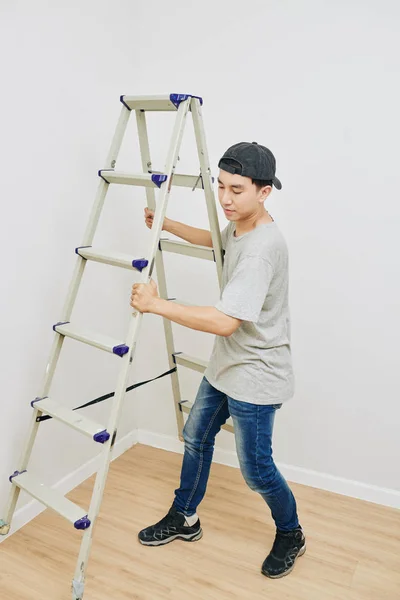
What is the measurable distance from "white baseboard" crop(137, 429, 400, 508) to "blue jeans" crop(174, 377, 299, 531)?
→ 0.53 meters

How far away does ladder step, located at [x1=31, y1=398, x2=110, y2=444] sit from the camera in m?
2.00

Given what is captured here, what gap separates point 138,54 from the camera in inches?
108

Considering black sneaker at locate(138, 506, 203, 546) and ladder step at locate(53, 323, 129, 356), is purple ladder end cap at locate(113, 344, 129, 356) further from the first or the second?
black sneaker at locate(138, 506, 203, 546)

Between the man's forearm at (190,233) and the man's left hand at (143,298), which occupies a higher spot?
the man's forearm at (190,233)

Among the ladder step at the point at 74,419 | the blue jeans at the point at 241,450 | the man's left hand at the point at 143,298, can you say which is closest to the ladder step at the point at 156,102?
the man's left hand at the point at 143,298

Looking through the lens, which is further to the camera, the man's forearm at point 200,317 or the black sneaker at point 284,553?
the black sneaker at point 284,553

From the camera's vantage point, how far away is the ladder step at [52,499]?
6.57ft

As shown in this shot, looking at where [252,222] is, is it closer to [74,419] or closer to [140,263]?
[140,263]

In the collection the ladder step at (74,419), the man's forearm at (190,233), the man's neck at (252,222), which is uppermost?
the man's neck at (252,222)

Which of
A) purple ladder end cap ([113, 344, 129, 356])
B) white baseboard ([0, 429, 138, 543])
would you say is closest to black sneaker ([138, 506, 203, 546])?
white baseboard ([0, 429, 138, 543])

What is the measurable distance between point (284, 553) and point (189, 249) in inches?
48.7

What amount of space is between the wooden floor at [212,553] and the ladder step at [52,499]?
267 millimetres

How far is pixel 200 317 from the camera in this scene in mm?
1841

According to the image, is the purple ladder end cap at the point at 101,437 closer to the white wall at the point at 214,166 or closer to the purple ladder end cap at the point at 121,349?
the purple ladder end cap at the point at 121,349
